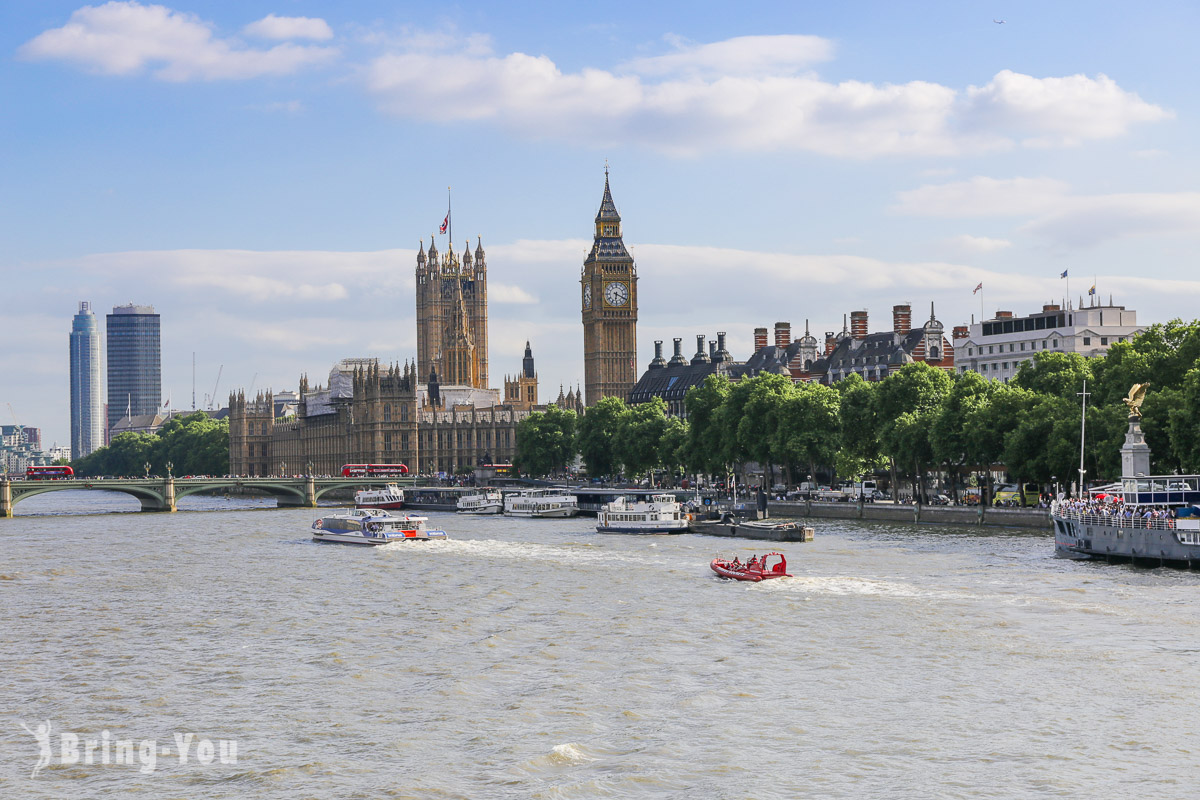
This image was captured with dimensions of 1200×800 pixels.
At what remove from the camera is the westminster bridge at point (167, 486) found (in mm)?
154013

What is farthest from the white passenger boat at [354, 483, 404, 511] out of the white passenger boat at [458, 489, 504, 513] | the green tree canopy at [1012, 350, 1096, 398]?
the green tree canopy at [1012, 350, 1096, 398]

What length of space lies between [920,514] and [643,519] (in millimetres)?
20036

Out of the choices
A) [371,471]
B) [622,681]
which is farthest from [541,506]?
[622,681]

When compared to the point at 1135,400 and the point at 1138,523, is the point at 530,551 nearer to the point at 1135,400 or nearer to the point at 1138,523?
the point at 1135,400

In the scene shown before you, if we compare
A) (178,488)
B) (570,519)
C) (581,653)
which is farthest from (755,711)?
(178,488)

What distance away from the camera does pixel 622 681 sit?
146 feet

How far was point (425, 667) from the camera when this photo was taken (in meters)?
47.7

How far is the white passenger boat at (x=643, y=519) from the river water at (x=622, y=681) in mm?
30951

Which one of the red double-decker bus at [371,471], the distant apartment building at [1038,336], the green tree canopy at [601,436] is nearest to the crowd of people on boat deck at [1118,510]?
the distant apartment building at [1038,336]

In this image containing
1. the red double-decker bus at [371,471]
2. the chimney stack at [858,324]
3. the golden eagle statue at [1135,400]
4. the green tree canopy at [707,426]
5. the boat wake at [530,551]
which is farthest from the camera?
the red double-decker bus at [371,471]

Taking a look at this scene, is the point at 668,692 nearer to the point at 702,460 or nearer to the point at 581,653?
the point at 581,653

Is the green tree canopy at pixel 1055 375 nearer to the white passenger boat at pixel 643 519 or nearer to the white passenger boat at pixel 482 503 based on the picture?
the white passenger boat at pixel 643 519

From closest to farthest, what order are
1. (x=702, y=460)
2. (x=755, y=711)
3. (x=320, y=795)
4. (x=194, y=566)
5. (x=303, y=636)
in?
1. (x=320, y=795)
2. (x=755, y=711)
3. (x=303, y=636)
4. (x=194, y=566)
5. (x=702, y=460)

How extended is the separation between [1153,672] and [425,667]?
21.8 metres
